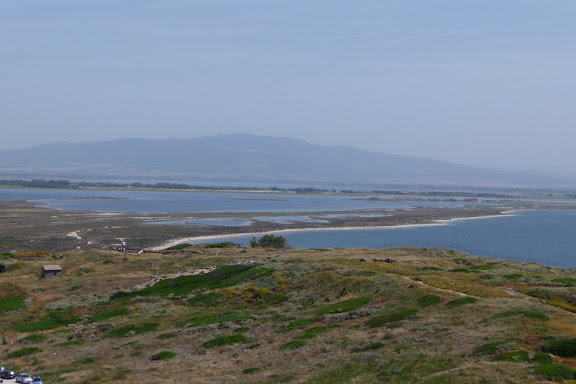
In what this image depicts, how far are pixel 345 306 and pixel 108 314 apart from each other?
62.4ft

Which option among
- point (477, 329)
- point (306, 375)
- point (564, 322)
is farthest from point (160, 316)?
point (564, 322)

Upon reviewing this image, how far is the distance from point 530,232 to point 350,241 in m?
54.2

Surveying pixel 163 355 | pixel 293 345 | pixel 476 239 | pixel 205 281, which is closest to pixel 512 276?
pixel 293 345

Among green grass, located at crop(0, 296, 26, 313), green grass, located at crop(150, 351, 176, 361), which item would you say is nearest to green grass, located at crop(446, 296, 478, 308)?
green grass, located at crop(150, 351, 176, 361)

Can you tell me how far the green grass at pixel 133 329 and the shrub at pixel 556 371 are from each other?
25.3 metres

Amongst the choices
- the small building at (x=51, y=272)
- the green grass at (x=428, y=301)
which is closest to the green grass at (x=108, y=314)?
the small building at (x=51, y=272)

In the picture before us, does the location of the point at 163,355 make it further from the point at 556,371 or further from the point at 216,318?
the point at 556,371

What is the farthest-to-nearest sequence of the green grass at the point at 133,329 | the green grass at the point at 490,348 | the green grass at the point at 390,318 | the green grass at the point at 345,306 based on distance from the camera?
the green grass at the point at 133,329, the green grass at the point at 345,306, the green grass at the point at 390,318, the green grass at the point at 490,348

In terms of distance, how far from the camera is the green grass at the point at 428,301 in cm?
3294

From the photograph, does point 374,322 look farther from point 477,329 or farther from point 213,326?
point 213,326

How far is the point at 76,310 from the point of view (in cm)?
4772

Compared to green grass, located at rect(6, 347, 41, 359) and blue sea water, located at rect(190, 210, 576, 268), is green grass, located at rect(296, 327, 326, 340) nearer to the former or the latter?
green grass, located at rect(6, 347, 41, 359)

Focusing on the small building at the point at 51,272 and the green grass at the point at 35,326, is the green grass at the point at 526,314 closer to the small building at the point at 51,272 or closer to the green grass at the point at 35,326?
the green grass at the point at 35,326

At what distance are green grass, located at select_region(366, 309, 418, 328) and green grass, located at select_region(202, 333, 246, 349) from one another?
7.03 metres
